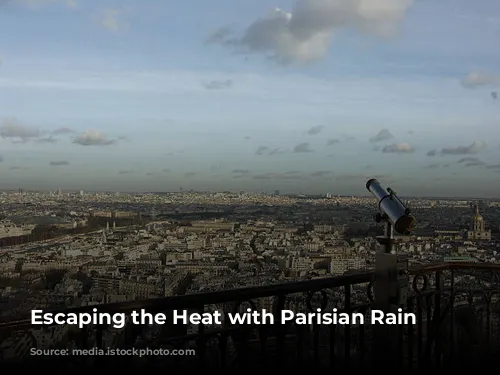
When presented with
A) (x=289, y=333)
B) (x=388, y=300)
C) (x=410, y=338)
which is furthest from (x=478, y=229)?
(x=289, y=333)

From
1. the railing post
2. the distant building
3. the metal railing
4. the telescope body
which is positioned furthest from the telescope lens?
the distant building

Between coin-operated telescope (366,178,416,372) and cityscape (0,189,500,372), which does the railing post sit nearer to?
coin-operated telescope (366,178,416,372)

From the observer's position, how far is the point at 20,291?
20.9ft

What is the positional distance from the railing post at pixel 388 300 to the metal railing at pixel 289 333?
83 mm

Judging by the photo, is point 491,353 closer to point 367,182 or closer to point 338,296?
point 338,296

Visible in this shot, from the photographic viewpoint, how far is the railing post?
342 cm

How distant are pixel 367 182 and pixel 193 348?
5.32 ft

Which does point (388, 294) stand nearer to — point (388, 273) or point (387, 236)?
point (388, 273)

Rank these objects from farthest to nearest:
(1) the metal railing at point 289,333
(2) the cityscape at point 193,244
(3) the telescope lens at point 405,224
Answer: (2) the cityscape at point 193,244, (3) the telescope lens at point 405,224, (1) the metal railing at point 289,333

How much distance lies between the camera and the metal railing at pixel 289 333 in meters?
2.48

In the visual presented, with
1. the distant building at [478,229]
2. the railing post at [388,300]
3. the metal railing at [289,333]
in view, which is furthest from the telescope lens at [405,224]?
the distant building at [478,229]

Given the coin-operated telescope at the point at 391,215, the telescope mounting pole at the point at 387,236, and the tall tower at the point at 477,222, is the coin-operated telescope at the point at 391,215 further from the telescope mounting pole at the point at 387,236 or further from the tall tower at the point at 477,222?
the tall tower at the point at 477,222

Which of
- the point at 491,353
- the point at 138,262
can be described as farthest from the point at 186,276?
the point at 491,353

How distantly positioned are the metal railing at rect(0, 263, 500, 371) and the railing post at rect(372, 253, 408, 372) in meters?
0.08
